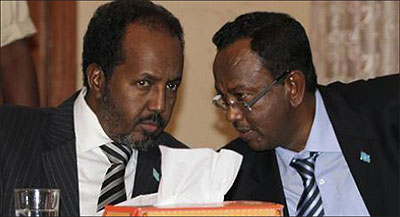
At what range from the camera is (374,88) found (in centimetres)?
269

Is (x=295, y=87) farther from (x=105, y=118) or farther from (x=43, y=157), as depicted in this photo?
(x=43, y=157)

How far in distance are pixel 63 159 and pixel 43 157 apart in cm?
6

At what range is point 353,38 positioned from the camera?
11.8ft

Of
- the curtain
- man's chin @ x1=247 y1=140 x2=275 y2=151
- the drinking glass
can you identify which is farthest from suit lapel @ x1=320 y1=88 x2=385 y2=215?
the drinking glass

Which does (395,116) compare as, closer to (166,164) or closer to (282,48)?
(282,48)

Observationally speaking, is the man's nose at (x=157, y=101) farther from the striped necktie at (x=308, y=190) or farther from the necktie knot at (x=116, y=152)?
the striped necktie at (x=308, y=190)

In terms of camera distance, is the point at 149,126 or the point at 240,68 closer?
the point at 149,126

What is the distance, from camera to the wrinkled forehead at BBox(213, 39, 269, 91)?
2494 mm

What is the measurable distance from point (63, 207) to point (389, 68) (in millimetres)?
1854

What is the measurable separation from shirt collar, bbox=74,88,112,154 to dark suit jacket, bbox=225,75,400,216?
43cm

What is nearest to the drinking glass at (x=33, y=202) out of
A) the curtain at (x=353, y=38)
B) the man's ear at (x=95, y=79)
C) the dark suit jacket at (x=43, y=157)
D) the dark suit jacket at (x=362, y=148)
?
the dark suit jacket at (x=43, y=157)

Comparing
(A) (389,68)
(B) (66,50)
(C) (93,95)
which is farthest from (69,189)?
(A) (389,68)

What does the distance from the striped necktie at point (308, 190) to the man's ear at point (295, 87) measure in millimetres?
173

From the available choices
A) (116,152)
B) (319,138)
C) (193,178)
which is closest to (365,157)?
(319,138)
